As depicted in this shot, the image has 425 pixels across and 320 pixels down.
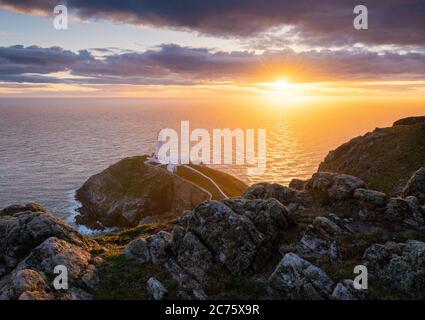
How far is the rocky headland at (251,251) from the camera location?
1936 cm

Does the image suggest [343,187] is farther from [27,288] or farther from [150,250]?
[27,288]

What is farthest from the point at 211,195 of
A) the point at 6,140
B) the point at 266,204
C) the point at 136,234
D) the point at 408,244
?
the point at 6,140

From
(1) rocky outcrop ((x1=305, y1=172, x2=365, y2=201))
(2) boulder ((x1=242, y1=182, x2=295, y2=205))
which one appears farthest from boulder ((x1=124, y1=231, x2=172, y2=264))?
(1) rocky outcrop ((x1=305, y1=172, x2=365, y2=201))

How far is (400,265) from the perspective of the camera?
19859 millimetres

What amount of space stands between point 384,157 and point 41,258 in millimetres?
42078

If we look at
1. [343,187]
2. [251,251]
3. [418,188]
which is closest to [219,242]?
[251,251]

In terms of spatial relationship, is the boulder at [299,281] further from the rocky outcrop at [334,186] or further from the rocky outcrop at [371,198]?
the rocky outcrop at [334,186]

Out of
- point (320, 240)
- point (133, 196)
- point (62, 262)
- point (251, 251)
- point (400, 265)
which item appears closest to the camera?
point (400, 265)

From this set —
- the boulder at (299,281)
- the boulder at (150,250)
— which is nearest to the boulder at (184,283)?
the boulder at (150,250)

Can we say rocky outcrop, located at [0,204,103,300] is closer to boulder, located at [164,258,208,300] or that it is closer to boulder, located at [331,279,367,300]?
boulder, located at [164,258,208,300]

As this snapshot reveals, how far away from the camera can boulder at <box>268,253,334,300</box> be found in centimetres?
1883

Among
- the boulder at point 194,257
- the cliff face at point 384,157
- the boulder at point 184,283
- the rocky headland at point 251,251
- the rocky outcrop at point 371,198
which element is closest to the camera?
the rocky headland at point 251,251

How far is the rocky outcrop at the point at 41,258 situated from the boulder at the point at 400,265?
54.4 ft

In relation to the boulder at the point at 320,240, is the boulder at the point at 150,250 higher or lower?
lower
